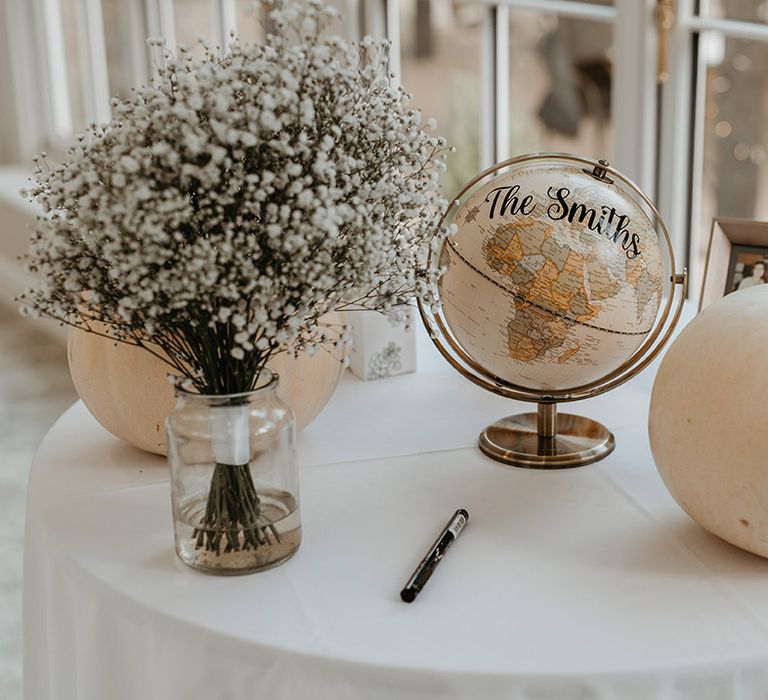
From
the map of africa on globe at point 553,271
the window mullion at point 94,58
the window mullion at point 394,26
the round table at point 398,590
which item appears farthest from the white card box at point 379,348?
A: the window mullion at point 94,58

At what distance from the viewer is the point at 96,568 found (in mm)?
974

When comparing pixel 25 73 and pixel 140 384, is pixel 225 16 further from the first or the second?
pixel 140 384

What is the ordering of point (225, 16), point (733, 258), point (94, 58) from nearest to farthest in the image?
point (733, 258)
point (225, 16)
point (94, 58)

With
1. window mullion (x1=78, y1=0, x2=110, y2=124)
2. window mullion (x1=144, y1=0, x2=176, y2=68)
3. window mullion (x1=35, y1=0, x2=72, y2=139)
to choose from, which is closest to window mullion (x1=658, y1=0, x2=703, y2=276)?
window mullion (x1=144, y1=0, x2=176, y2=68)

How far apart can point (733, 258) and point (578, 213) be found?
1.25ft

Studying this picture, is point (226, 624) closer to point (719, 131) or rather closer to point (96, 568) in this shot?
point (96, 568)

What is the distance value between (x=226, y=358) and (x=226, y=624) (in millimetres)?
212

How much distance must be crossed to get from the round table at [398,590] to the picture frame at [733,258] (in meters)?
0.24

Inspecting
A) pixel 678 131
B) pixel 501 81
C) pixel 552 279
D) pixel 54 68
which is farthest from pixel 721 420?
pixel 54 68

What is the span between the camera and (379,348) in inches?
56.4

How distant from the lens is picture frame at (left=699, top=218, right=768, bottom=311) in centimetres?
134

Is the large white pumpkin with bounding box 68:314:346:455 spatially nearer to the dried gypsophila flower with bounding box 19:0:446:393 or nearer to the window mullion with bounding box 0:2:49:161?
the dried gypsophila flower with bounding box 19:0:446:393

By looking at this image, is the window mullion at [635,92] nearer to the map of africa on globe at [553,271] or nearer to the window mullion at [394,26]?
the window mullion at [394,26]

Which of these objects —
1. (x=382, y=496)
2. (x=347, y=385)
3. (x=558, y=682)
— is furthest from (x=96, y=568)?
(x=347, y=385)
